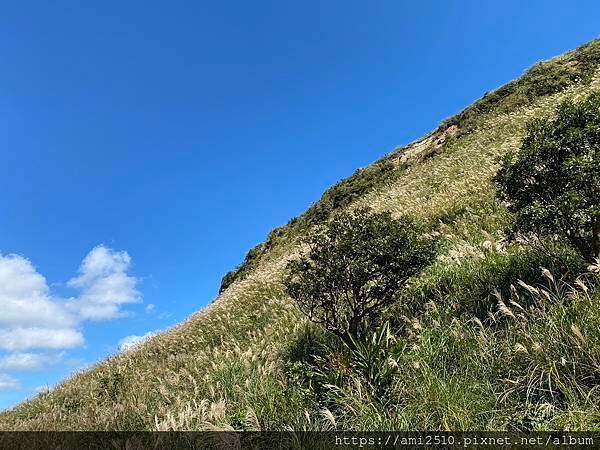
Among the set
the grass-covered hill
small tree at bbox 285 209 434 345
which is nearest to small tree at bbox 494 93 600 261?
the grass-covered hill

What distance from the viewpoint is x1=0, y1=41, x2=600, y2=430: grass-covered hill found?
504 centimetres

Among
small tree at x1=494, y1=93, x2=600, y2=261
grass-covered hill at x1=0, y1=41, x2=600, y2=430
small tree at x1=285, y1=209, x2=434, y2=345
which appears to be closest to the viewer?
grass-covered hill at x1=0, y1=41, x2=600, y2=430

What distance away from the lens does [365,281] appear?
8289 mm

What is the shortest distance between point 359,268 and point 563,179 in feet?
11.3

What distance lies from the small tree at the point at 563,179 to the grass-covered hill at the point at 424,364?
0.68 m

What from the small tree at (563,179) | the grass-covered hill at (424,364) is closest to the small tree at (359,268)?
the grass-covered hill at (424,364)

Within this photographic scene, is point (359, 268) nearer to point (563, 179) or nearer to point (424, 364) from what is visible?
point (424, 364)

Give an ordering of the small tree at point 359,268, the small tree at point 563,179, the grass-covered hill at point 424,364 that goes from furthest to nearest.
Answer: the small tree at point 359,268 < the small tree at point 563,179 < the grass-covered hill at point 424,364

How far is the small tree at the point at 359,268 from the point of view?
8.28 metres

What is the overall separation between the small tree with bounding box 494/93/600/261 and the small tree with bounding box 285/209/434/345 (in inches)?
74.3

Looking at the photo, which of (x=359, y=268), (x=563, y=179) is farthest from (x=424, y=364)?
(x=563, y=179)

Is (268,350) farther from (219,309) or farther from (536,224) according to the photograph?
(219,309)

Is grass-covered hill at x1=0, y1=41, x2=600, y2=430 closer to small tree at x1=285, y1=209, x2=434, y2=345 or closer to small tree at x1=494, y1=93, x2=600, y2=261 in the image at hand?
small tree at x1=285, y1=209, x2=434, y2=345

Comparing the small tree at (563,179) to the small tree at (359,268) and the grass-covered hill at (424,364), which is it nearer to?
the grass-covered hill at (424,364)
